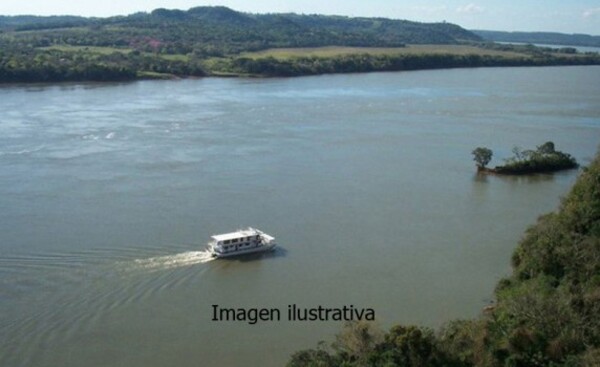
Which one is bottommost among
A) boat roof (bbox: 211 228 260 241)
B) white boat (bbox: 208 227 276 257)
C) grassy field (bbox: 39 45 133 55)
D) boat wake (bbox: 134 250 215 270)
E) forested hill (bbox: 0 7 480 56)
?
boat wake (bbox: 134 250 215 270)

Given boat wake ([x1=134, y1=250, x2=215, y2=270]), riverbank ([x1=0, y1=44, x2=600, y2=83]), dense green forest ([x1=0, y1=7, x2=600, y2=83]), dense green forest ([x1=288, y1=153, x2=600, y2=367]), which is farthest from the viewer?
dense green forest ([x1=0, y1=7, x2=600, y2=83])

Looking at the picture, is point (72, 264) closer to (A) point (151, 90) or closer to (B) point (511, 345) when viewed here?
(B) point (511, 345)

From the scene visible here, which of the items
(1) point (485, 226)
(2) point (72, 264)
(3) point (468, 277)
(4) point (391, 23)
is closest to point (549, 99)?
(1) point (485, 226)

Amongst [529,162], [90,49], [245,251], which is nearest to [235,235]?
[245,251]

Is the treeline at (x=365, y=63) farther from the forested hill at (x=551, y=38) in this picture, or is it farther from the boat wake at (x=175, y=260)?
the forested hill at (x=551, y=38)

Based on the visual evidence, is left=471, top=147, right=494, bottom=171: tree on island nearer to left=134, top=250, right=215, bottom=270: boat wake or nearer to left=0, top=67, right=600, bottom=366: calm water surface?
left=0, top=67, right=600, bottom=366: calm water surface

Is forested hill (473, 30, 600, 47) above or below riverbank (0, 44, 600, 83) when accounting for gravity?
above

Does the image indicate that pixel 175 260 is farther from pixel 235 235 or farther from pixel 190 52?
pixel 190 52

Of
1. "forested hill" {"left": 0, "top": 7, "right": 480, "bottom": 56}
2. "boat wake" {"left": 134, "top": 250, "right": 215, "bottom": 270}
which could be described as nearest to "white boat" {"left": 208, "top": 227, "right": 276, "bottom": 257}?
"boat wake" {"left": 134, "top": 250, "right": 215, "bottom": 270}
